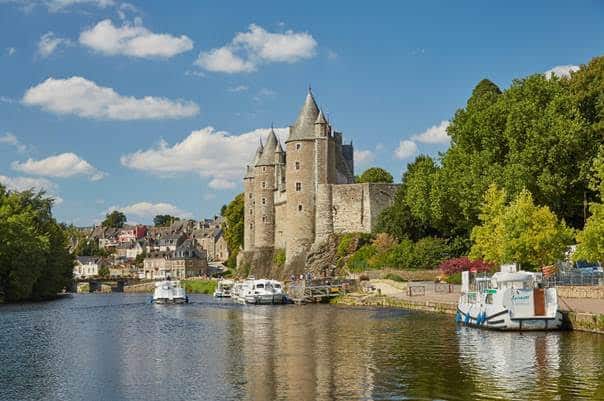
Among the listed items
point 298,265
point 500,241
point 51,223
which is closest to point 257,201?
point 298,265

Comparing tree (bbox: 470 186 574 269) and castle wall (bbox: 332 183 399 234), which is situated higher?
castle wall (bbox: 332 183 399 234)

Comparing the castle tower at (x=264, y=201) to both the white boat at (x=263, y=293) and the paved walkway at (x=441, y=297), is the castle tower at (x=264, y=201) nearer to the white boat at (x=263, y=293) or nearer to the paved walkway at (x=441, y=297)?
the white boat at (x=263, y=293)

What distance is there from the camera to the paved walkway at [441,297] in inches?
1200

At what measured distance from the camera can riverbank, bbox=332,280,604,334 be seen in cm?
2806

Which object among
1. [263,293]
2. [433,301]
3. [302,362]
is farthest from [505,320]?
[263,293]

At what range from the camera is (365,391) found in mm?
18828

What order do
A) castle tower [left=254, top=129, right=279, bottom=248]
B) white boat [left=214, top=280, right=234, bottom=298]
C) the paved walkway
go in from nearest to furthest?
the paved walkway < white boat [left=214, top=280, right=234, bottom=298] < castle tower [left=254, top=129, right=279, bottom=248]

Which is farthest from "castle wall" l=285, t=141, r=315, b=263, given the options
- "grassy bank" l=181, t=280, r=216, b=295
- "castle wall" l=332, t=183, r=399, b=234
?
"grassy bank" l=181, t=280, r=216, b=295

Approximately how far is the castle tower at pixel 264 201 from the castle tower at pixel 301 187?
8836mm

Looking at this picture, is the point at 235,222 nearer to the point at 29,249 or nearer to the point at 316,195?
the point at 316,195

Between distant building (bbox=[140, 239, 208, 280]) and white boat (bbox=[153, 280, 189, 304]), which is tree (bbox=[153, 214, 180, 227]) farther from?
white boat (bbox=[153, 280, 189, 304])

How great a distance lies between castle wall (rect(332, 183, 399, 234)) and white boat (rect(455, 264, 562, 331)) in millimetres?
33643

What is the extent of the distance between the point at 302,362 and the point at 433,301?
19.1 metres

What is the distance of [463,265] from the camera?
48.9 metres
